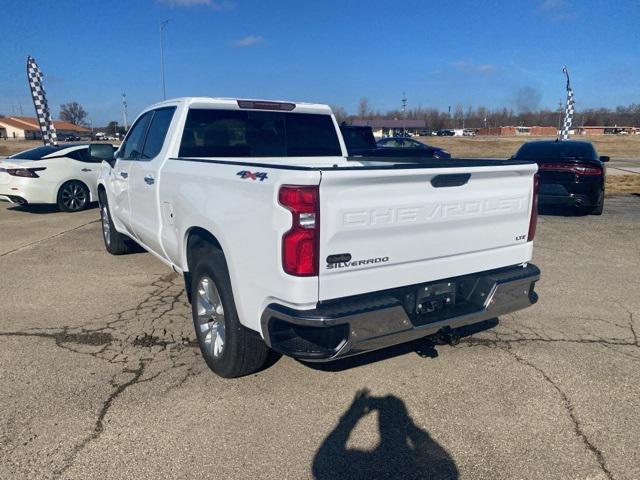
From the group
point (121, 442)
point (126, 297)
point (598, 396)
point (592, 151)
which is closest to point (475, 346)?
point (598, 396)

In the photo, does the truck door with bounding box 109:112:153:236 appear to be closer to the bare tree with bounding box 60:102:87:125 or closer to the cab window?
the cab window

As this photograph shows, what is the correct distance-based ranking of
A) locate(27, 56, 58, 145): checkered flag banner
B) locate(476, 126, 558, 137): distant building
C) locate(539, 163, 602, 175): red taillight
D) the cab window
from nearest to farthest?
1. the cab window
2. locate(539, 163, 602, 175): red taillight
3. locate(27, 56, 58, 145): checkered flag banner
4. locate(476, 126, 558, 137): distant building

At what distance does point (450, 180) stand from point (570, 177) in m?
7.68

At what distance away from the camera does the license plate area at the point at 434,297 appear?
304 cm

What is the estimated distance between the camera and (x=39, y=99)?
19859 mm


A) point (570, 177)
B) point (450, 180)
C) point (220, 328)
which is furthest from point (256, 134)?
point (570, 177)

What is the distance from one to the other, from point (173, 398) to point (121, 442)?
0.50 meters

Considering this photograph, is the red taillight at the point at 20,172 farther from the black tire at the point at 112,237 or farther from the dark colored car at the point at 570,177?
the dark colored car at the point at 570,177

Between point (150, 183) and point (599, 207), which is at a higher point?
point (150, 183)

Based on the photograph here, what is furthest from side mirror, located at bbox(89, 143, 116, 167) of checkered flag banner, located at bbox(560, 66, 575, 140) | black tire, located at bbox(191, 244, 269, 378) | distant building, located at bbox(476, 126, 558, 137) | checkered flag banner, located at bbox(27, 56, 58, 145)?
distant building, located at bbox(476, 126, 558, 137)

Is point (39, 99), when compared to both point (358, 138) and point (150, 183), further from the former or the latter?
point (150, 183)

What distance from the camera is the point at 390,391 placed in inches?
132

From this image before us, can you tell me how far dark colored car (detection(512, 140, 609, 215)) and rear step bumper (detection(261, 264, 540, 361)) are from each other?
23.8 feet

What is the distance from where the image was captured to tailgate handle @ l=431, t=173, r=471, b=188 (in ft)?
9.70
